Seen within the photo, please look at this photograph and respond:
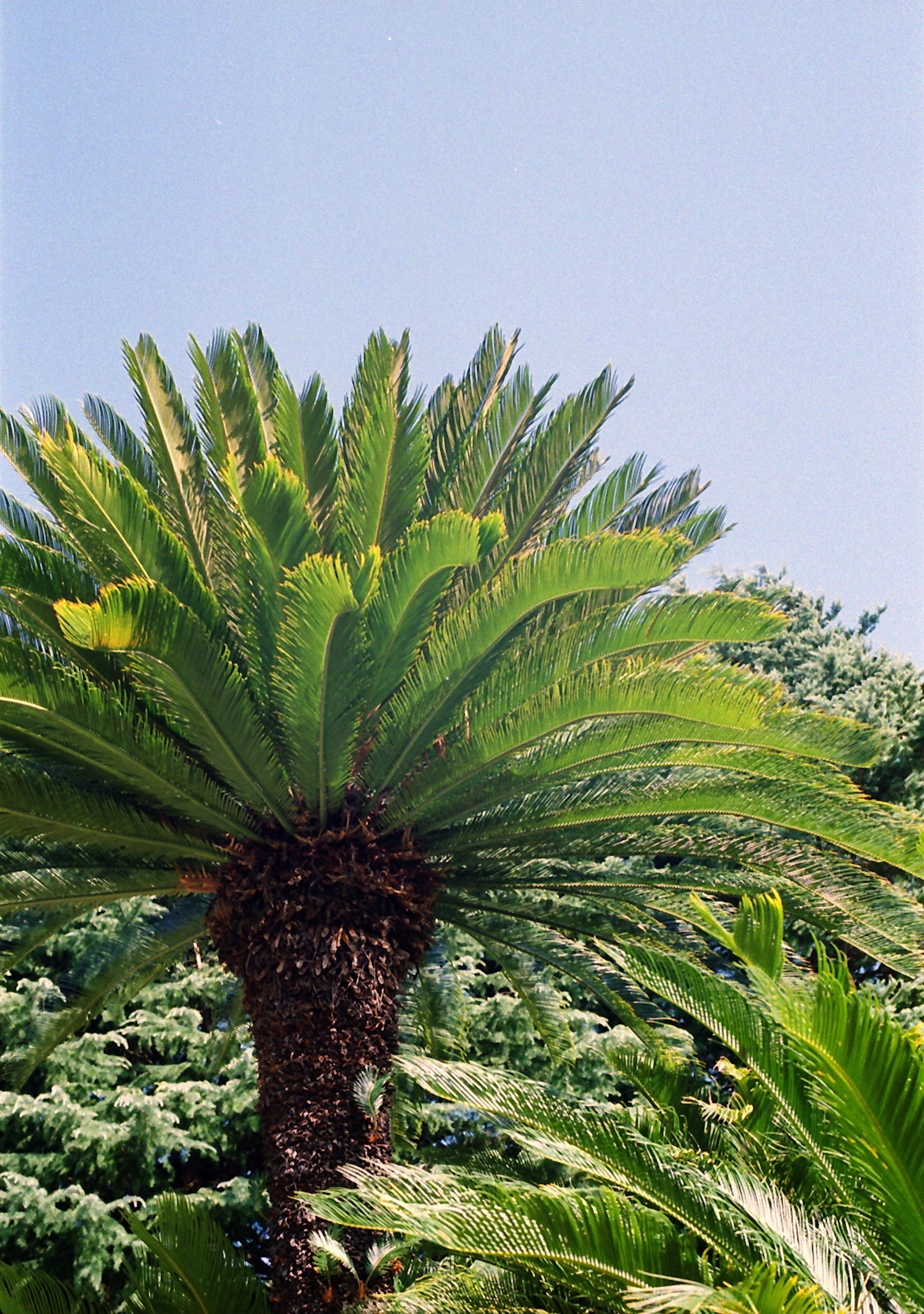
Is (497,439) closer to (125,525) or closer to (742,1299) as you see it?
(125,525)

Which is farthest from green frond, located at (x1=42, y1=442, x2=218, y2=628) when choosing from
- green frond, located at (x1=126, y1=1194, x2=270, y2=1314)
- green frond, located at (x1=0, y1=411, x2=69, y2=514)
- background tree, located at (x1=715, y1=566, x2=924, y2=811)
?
background tree, located at (x1=715, y1=566, x2=924, y2=811)

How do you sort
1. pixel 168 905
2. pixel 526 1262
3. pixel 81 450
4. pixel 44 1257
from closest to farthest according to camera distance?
pixel 526 1262 < pixel 81 450 < pixel 44 1257 < pixel 168 905

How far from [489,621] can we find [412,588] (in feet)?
1.46

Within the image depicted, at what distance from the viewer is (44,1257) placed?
10859 millimetres

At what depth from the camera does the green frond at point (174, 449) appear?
712 centimetres

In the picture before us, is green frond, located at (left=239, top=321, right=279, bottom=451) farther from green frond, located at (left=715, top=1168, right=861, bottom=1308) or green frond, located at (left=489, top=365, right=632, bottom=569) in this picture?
green frond, located at (left=715, top=1168, right=861, bottom=1308)

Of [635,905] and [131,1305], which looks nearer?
[131,1305]

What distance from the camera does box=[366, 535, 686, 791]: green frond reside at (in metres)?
5.54

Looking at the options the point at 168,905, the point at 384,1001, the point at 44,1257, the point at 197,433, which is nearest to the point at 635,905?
the point at 384,1001

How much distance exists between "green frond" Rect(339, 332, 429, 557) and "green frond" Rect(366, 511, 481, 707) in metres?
0.42

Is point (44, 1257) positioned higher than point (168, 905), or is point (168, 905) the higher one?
point (168, 905)

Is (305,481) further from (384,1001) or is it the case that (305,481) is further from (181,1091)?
(181,1091)

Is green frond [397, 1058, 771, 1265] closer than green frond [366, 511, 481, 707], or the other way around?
green frond [397, 1058, 771, 1265]

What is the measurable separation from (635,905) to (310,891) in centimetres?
232
